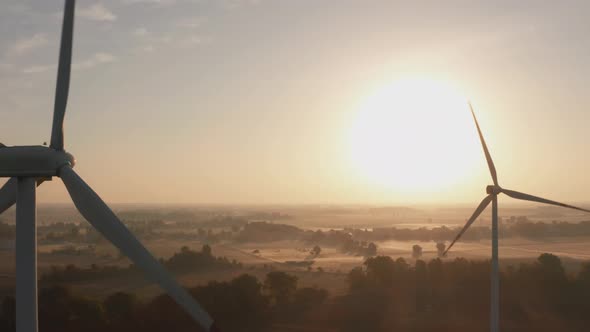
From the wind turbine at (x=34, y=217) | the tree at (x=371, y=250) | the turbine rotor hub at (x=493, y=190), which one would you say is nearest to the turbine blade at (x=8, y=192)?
the wind turbine at (x=34, y=217)

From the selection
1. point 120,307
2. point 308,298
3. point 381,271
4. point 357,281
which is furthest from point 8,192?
point 381,271

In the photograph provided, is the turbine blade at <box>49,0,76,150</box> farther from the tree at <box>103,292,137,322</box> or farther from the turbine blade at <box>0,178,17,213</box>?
the tree at <box>103,292,137,322</box>

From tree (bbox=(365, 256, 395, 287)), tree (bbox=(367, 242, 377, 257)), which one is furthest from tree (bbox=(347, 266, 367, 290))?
tree (bbox=(367, 242, 377, 257))

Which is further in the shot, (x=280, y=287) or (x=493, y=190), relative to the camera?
(x=280, y=287)

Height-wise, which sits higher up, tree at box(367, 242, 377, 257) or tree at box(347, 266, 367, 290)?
tree at box(347, 266, 367, 290)

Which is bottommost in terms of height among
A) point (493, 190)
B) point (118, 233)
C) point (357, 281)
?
point (357, 281)

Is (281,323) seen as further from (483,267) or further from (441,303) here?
(483,267)

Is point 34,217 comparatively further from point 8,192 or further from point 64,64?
point 64,64
